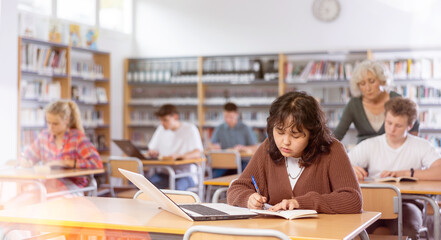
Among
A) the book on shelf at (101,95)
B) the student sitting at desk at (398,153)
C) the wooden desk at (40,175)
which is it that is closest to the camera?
the student sitting at desk at (398,153)

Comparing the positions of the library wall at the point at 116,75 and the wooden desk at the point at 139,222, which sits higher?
the library wall at the point at 116,75

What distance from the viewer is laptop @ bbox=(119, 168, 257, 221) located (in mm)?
2062

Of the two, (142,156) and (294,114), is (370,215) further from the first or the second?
(142,156)

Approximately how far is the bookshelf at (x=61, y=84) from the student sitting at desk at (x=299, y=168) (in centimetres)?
500

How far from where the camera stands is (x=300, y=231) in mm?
1854

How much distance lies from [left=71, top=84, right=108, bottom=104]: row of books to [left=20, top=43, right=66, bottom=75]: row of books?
46 centimetres

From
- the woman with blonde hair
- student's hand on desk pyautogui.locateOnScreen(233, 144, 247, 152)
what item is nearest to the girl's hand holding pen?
the woman with blonde hair

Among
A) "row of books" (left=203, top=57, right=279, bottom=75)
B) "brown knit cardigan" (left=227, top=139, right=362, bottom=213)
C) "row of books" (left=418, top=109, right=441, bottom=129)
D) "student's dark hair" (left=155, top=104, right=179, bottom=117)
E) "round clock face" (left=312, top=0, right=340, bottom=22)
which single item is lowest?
"brown knit cardigan" (left=227, top=139, right=362, bottom=213)

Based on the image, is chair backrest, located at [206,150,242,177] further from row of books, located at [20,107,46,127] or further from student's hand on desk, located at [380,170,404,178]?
student's hand on desk, located at [380,170,404,178]

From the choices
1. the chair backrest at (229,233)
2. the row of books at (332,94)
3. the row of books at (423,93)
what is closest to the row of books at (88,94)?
the row of books at (332,94)

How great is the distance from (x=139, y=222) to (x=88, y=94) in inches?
266

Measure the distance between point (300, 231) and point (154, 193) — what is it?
22.1 inches

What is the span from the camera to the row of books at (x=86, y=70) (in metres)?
8.27

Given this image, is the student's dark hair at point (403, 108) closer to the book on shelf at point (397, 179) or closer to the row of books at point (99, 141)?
the book on shelf at point (397, 179)
